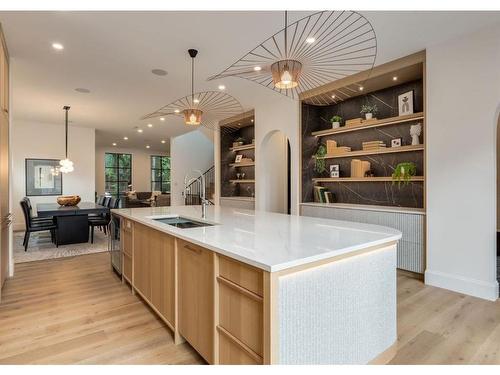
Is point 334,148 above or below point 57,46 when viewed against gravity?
below

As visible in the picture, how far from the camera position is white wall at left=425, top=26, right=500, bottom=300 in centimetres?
292

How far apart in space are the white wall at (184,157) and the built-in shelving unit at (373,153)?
18.3ft

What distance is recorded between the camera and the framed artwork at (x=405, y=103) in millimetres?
3893

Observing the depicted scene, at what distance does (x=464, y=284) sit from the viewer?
307 centimetres

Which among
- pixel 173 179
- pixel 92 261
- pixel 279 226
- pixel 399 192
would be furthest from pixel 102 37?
pixel 173 179

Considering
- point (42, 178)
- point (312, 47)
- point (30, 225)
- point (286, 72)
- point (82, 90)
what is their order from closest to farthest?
point (286, 72) → point (312, 47) → point (82, 90) → point (30, 225) → point (42, 178)

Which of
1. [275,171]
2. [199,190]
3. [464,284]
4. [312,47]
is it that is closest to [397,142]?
[464,284]

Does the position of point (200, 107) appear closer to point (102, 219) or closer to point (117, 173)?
point (102, 219)

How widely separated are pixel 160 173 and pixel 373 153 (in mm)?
11867

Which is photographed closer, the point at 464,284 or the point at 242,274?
the point at 242,274

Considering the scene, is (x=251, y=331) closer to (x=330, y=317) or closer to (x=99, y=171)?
(x=330, y=317)

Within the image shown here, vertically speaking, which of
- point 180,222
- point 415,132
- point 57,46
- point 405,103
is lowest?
point 180,222

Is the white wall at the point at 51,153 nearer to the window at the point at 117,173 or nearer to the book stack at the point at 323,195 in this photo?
the window at the point at 117,173

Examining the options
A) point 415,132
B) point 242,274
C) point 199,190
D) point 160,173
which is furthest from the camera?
point 160,173
